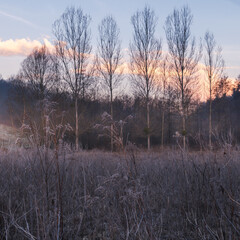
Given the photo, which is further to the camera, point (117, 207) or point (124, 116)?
point (124, 116)

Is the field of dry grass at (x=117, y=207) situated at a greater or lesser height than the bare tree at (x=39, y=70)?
lesser

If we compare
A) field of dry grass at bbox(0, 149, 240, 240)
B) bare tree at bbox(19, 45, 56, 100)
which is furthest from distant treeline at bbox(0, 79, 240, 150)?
field of dry grass at bbox(0, 149, 240, 240)

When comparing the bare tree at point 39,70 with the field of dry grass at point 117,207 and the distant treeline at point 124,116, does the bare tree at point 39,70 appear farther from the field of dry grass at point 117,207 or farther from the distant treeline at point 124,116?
the field of dry grass at point 117,207

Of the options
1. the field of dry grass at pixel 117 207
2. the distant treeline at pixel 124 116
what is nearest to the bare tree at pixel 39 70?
the distant treeline at pixel 124 116

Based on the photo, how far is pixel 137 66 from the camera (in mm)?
21359

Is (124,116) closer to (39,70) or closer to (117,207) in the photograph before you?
(39,70)

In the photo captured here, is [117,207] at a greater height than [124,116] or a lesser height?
lesser

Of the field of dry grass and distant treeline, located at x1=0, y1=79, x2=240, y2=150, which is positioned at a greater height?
distant treeline, located at x1=0, y1=79, x2=240, y2=150

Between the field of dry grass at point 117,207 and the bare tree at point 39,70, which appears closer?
the field of dry grass at point 117,207

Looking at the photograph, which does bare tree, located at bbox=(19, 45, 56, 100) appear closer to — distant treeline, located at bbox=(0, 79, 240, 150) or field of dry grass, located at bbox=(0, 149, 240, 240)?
distant treeline, located at bbox=(0, 79, 240, 150)

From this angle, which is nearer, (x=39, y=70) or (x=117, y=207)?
(x=117, y=207)

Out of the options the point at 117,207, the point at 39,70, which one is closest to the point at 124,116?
the point at 39,70

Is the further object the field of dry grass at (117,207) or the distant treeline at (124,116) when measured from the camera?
the distant treeline at (124,116)

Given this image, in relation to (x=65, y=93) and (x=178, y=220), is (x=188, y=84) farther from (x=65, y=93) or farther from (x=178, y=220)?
(x=178, y=220)
